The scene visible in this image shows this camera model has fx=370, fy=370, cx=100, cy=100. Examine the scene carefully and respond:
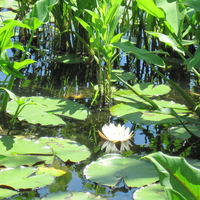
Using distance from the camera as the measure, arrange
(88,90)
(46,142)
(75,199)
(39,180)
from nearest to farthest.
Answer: (75,199) < (39,180) < (46,142) < (88,90)

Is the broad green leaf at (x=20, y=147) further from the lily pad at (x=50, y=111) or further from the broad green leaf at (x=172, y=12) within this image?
the broad green leaf at (x=172, y=12)

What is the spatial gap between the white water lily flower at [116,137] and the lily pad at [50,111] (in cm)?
22

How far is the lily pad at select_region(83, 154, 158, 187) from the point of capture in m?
1.28

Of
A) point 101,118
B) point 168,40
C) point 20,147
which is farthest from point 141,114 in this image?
point 20,147

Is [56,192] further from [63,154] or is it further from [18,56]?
[18,56]

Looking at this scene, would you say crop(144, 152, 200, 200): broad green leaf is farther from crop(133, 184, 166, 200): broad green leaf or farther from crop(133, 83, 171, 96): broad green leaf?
crop(133, 83, 171, 96): broad green leaf

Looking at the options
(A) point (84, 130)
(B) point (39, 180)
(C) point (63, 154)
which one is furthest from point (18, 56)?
(B) point (39, 180)

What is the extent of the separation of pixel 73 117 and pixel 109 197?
67 cm

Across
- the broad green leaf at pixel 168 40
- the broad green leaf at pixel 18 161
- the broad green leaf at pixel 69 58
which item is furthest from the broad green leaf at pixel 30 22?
the broad green leaf at pixel 69 58

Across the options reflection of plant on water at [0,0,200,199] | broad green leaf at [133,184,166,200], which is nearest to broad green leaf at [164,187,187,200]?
reflection of plant on water at [0,0,200,199]

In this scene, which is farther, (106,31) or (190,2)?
(106,31)

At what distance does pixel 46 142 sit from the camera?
1.55 metres

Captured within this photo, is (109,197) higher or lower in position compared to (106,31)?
lower

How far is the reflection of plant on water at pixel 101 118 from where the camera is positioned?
4.16 ft
